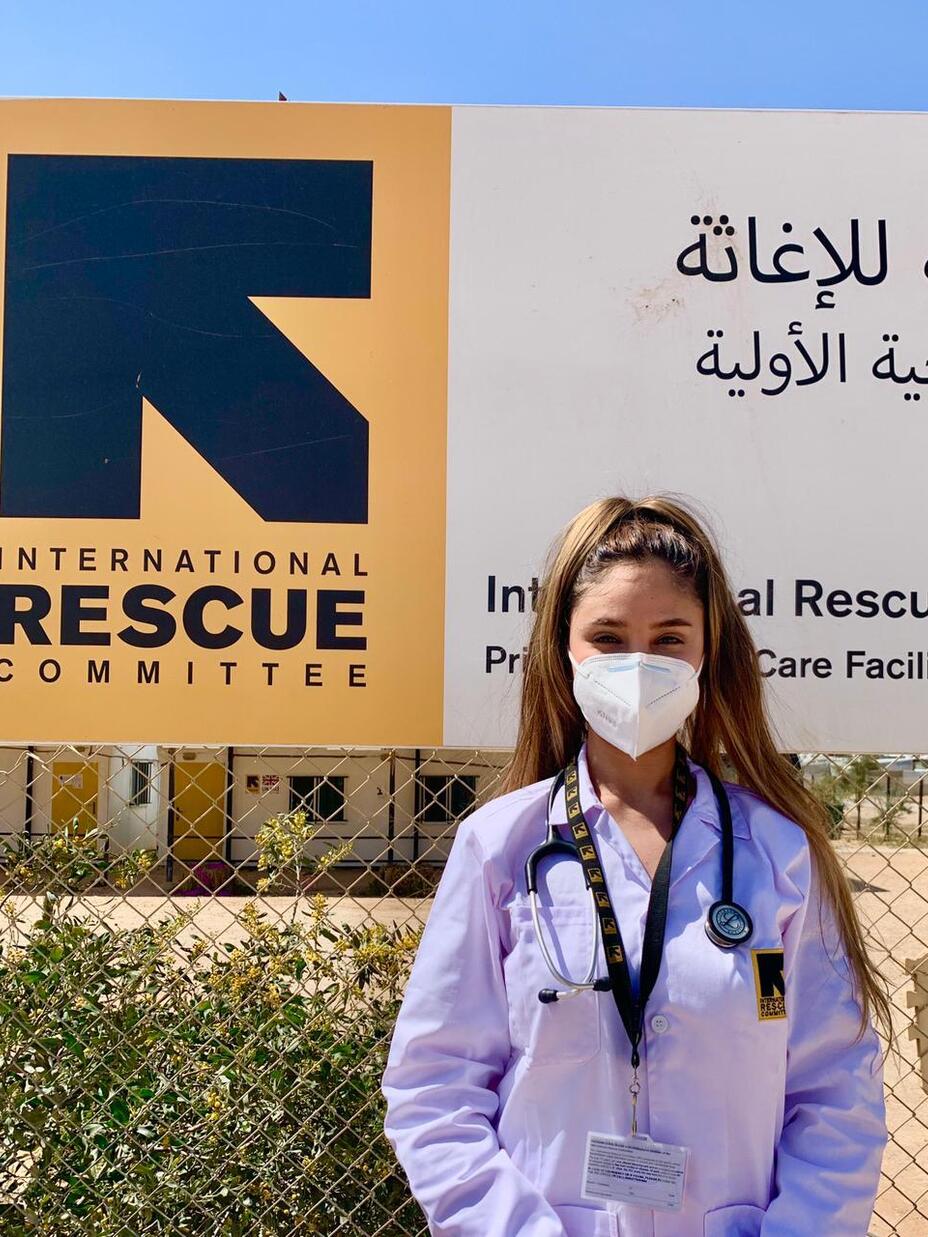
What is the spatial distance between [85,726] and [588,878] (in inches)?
61.9

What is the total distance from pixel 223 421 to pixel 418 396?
0.50m

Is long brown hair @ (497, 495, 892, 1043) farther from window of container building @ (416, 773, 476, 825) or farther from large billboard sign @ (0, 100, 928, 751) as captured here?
large billboard sign @ (0, 100, 928, 751)

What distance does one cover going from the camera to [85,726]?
2656 mm

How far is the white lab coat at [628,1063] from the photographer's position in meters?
1.46

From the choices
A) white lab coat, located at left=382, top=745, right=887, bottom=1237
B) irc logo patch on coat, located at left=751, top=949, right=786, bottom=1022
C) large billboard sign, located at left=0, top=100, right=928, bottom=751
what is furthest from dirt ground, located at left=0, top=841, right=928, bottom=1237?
irc logo patch on coat, located at left=751, top=949, right=786, bottom=1022

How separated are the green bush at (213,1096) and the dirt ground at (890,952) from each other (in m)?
0.15

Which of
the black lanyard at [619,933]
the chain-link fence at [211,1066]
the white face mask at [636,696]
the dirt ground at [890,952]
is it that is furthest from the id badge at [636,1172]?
the chain-link fence at [211,1066]

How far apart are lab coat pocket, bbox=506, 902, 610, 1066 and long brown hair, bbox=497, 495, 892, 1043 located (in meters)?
0.38

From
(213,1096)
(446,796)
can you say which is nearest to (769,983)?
(213,1096)

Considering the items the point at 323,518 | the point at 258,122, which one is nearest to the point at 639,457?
the point at 323,518

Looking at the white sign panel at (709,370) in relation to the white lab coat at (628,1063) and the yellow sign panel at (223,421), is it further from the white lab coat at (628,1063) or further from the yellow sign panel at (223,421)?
the white lab coat at (628,1063)

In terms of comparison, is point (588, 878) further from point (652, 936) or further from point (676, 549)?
point (676, 549)

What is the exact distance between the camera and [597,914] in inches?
60.8

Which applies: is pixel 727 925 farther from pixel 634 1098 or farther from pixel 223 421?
pixel 223 421
